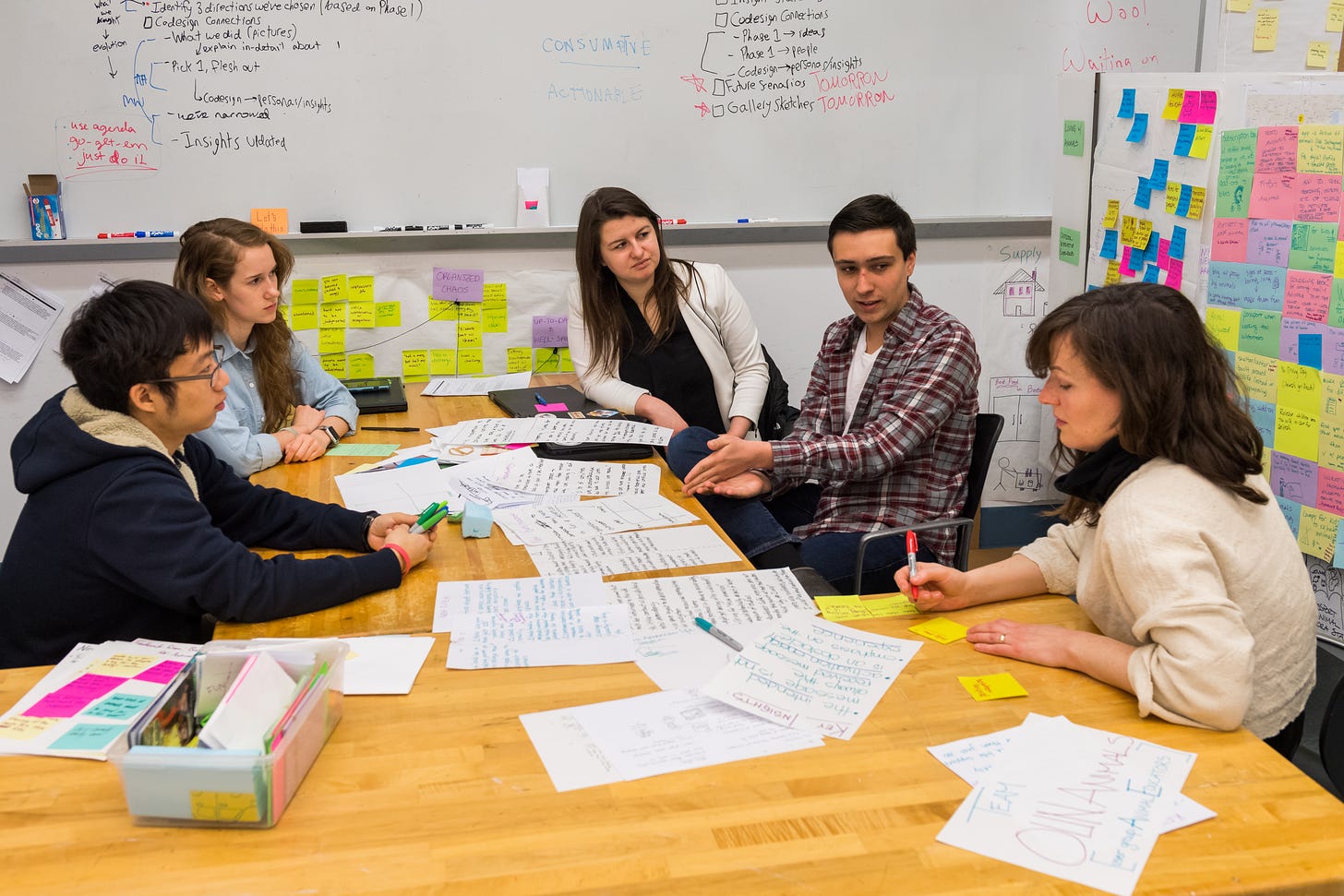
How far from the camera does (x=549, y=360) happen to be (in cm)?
371

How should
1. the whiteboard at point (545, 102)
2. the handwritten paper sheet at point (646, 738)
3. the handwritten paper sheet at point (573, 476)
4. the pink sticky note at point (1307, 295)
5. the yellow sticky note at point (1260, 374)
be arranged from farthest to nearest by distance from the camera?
the whiteboard at point (545, 102) → the yellow sticky note at point (1260, 374) → the pink sticky note at point (1307, 295) → the handwritten paper sheet at point (573, 476) → the handwritten paper sheet at point (646, 738)

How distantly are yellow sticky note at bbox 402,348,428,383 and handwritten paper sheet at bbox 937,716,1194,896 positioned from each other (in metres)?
2.68

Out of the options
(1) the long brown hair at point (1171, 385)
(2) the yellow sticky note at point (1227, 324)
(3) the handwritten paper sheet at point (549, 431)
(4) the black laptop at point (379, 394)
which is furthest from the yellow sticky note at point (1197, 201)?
(4) the black laptop at point (379, 394)

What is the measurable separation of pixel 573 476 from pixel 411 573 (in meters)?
0.60

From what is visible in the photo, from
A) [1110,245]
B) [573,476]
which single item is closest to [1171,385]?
[573,476]

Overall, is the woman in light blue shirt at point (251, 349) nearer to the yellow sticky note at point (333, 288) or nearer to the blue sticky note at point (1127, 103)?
the yellow sticky note at point (333, 288)

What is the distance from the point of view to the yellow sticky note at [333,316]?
11.5ft

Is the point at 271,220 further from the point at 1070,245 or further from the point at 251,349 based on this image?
the point at 1070,245

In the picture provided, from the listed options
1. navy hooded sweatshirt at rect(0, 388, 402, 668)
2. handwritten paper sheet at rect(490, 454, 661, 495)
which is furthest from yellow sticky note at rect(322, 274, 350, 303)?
navy hooded sweatshirt at rect(0, 388, 402, 668)

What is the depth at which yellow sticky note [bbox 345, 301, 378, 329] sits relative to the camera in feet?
11.6

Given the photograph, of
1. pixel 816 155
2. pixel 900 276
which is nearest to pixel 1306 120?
pixel 900 276

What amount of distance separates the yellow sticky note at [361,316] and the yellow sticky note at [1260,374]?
2.50 m

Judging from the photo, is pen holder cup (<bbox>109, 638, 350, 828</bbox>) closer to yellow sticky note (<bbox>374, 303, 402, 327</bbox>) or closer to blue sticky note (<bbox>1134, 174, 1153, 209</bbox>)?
yellow sticky note (<bbox>374, 303, 402, 327</bbox>)

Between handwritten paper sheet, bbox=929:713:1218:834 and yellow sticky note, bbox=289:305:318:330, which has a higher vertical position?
yellow sticky note, bbox=289:305:318:330
